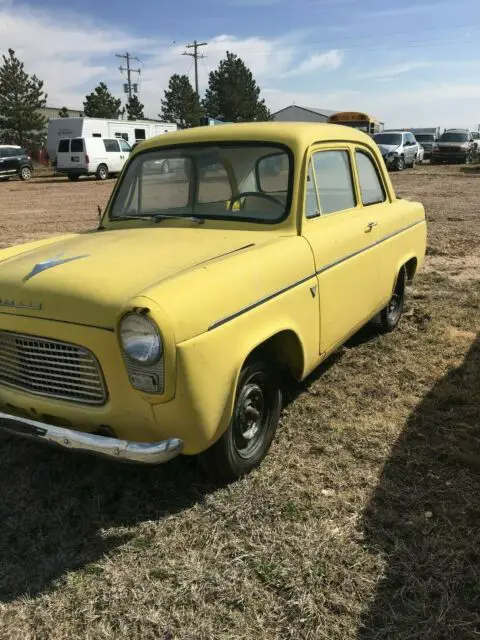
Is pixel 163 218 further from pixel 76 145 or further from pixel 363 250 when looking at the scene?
pixel 76 145

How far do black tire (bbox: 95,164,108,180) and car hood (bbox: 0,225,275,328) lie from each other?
23.3m

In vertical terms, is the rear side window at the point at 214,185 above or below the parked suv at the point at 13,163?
below

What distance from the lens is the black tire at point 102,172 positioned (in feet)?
83.3

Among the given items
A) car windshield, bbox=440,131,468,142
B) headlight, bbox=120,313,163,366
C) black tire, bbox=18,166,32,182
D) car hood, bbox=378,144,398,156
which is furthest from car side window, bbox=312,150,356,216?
car windshield, bbox=440,131,468,142

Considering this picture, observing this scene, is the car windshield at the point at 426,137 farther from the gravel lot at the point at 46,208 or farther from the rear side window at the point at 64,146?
the rear side window at the point at 64,146

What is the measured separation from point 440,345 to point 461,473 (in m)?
1.99

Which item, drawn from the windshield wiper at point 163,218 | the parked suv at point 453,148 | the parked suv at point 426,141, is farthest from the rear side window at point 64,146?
the windshield wiper at point 163,218

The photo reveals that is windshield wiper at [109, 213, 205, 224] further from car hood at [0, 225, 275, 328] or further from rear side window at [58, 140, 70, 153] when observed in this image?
rear side window at [58, 140, 70, 153]

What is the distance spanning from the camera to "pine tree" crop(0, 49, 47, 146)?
4500cm

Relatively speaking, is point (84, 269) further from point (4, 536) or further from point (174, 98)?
point (174, 98)

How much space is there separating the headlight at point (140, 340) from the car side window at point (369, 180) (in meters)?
2.63

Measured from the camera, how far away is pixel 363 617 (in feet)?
7.16

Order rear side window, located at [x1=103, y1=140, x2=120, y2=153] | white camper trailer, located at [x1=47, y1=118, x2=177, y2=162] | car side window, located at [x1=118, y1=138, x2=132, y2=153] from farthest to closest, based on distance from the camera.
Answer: white camper trailer, located at [x1=47, y1=118, x2=177, y2=162] → car side window, located at [x1=118, y1=138, x2=132, y2=153] → rear side window, located at [x1=103, y1=140, x2=120, y2=153]

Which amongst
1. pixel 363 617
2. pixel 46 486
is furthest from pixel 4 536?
pixel 363 617
